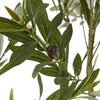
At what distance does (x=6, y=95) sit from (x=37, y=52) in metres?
1.75

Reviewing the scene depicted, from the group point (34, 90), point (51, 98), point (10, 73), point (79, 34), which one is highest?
point (79, 34)

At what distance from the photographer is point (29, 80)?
81.1 inches

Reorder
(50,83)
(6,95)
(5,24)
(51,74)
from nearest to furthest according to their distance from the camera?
(5,24) < (51,74) < (6,95) < (50,83)

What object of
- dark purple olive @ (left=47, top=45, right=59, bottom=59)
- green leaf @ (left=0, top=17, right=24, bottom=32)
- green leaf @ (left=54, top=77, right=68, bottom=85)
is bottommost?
green leaf @ (left=54, top=77, right=68, bottom=85)

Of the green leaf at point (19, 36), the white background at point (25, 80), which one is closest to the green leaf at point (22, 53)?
the green leaf at point (19, 36)

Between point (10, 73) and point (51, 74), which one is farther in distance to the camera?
point (10, 73)

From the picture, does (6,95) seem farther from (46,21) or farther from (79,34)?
(46,21)

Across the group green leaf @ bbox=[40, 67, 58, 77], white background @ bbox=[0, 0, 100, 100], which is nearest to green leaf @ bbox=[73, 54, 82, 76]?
green leaf @ bbox=[40, 67, 58, 77]

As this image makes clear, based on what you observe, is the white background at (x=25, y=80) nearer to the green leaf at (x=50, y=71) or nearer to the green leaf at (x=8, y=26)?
the green leaf at (x=50, y=71)

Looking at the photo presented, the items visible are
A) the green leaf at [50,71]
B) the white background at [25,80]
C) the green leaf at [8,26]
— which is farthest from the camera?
the white background at [25,80]

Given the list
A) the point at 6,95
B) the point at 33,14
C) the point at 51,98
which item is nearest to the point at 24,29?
the point at 33,14

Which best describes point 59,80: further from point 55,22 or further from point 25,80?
point 25,80

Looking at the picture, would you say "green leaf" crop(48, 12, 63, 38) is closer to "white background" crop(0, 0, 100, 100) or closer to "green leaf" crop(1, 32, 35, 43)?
"green leaf" crop(1, 32, 35, 43)

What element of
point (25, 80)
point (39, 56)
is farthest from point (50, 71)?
point (25, 80)
